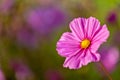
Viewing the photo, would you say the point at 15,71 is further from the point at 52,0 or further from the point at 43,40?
the point at 52,0

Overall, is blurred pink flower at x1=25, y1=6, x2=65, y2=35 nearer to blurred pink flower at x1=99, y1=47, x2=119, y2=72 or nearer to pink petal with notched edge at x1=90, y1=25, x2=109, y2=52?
blurred pink flower at x1=99, y1=47, x2=119, y2=72

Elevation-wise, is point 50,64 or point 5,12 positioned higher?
point 5,12

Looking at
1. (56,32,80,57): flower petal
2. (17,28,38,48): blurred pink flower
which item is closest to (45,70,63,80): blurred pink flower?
(17,28,38,48): blurred pink flower

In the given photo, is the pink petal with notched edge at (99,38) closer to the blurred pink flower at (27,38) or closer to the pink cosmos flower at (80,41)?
the pink cosmos flower at (80,41)

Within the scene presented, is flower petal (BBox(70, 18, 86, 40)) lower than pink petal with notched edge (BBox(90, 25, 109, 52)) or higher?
higher

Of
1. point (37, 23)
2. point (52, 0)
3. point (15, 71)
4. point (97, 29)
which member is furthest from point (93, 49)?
point (52, 0)

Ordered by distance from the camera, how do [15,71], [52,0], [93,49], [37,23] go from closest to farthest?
[93,49] < [15,71] < [37,23] < [52,0]

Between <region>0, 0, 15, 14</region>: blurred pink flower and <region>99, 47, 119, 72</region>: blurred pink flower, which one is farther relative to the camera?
<region>0, 0, 15, 14</region>: blurred pink flower

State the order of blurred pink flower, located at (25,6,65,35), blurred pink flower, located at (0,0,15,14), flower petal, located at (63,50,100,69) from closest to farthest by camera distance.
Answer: flower petal, located at (63,50,100,69), blurred pink flower, located at (0,0,15,14), blurred pink flower, located at (25,6,65,35)
